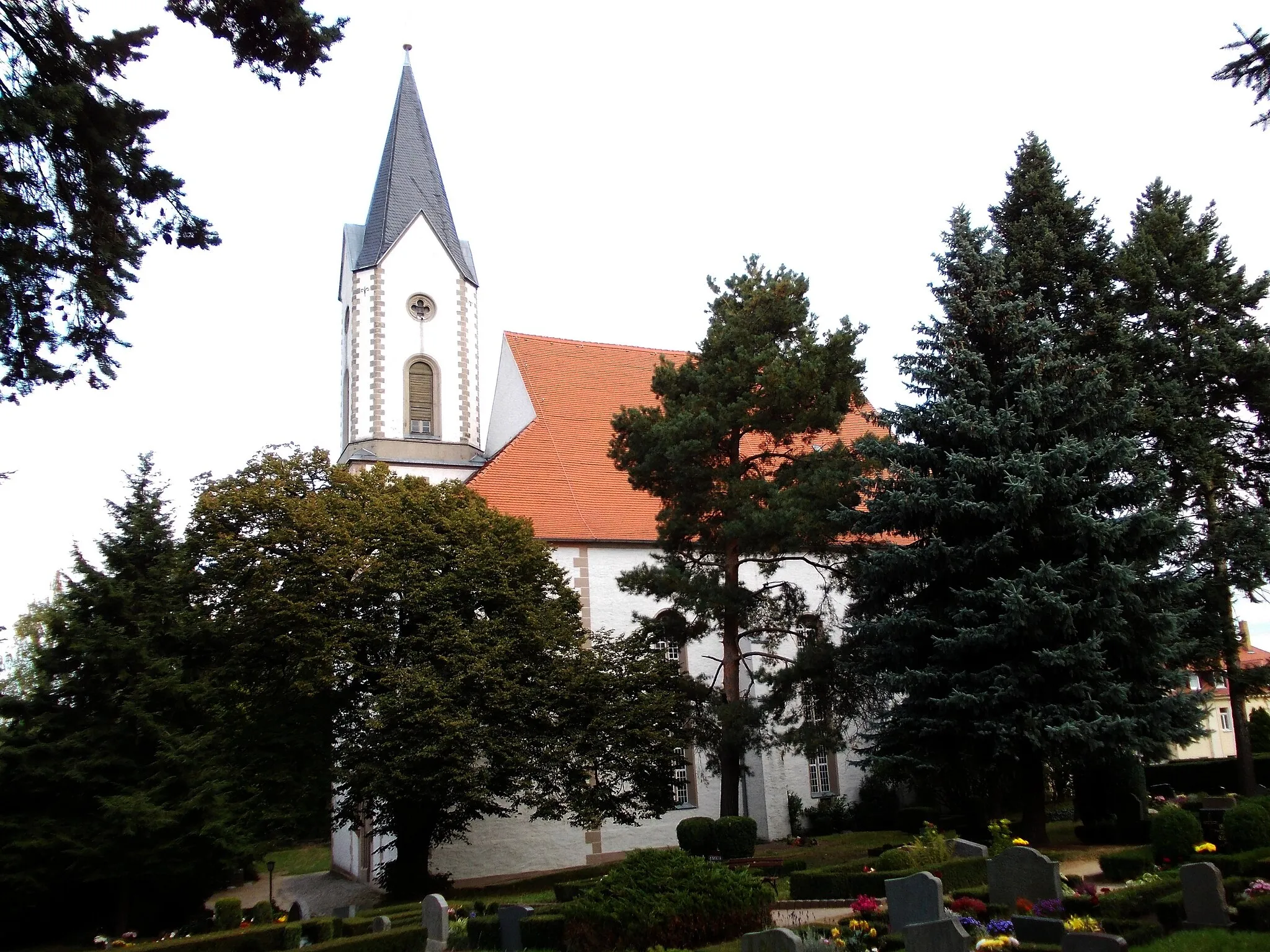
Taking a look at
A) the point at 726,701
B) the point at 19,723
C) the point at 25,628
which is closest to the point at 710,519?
the point at 726,701

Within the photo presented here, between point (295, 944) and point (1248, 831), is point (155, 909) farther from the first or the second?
point (1248, 831)

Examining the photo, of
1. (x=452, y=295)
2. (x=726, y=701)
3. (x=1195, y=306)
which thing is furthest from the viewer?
(x=452, y=295)

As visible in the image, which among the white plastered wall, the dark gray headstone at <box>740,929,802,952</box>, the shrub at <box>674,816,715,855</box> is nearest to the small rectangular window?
the shrub at <box>674,816,715,855</box>

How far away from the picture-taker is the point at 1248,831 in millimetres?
12203

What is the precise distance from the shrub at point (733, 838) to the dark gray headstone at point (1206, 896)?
9471 mm

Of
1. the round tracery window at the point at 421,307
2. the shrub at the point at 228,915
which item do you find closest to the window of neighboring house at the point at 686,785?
the shrub at the point at 228,915

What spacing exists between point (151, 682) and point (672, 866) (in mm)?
10863

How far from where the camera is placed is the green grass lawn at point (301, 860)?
31.4m

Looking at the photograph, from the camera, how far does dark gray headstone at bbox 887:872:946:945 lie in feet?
29.9

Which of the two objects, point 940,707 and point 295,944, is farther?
point 940,707

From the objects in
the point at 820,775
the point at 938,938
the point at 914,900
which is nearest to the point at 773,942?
the point at 938,938

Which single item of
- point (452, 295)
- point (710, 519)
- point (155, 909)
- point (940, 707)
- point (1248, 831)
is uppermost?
point (452, 295)

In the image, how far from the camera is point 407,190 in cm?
3161

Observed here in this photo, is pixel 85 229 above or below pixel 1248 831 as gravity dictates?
above
